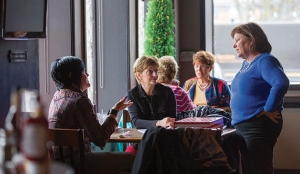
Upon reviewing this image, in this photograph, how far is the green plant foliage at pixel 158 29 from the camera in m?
6.92

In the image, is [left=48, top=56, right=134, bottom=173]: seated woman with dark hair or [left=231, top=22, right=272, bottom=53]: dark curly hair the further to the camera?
[left=231, top=22, right=272, bottom=53]: dark curly hair

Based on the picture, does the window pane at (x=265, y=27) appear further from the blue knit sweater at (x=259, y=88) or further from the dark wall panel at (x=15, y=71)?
the dark wall panel at (x=15, y=71)

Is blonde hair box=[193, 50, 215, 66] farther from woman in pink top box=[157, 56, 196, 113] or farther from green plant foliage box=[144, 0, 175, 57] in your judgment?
green plant foliage box=[144, 0, 175, 57]

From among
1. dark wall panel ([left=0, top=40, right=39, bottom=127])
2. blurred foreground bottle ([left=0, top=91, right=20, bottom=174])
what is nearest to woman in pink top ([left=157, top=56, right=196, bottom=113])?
dark wall panel ([left=0, top=40, right=39, bottom=127])

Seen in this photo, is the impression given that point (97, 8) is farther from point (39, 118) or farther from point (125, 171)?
point (39, 118)

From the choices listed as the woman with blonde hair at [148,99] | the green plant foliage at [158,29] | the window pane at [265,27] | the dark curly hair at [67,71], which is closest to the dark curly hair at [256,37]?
the woman with blonde hair at [148,99]

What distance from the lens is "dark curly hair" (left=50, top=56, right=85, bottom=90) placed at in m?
3.96

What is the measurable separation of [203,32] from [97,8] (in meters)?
1.64

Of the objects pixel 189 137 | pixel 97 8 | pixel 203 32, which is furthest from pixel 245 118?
pixel 203 32

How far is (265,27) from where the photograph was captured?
25.2 ft

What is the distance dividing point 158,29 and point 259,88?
9.54 feet

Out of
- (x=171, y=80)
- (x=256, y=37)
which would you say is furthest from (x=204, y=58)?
(x=256, y=37)

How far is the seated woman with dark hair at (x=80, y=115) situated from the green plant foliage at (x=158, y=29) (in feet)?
9.36

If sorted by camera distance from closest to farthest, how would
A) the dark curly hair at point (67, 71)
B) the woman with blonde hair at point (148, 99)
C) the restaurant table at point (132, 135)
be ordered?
the dark curly hair at point (67, 71)
the restaurant table at point (132, 135)
the woman with blonde hair at point (148, 99)
